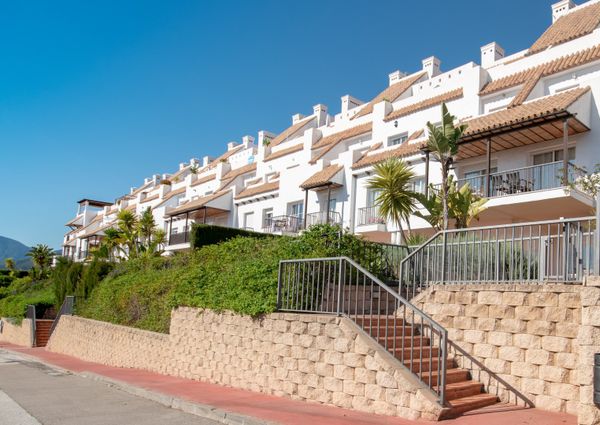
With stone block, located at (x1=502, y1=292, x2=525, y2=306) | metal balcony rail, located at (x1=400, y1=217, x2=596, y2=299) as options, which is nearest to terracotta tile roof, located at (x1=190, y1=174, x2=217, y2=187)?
metal balcony rail, located at (x1=400, y1=217, x2=596, y2=299)

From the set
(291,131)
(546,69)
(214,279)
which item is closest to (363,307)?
(214,279)

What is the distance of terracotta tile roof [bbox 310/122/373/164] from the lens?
3172 cm

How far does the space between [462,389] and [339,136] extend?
2628cm

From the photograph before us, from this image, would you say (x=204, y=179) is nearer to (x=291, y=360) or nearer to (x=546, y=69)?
(x=546, y=69)

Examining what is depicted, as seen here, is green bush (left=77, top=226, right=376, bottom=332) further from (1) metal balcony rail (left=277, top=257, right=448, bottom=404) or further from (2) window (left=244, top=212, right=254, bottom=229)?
(2) window (left=244, top=212, right=254, bottom=229)

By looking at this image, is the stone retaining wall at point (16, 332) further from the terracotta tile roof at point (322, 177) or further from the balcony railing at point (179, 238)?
the terracotta tile roof at point (322, 177)

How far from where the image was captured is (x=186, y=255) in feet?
59.4

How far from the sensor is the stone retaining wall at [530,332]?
7.62 meters

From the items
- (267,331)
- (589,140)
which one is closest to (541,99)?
(589,140)

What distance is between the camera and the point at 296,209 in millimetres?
31484

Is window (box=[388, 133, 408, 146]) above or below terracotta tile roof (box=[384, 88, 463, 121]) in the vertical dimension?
below

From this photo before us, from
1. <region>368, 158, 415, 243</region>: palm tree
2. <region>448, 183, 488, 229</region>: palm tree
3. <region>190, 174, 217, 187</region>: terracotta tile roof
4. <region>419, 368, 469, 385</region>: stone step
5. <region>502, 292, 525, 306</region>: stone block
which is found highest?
<region>190, 174, 217, 187</region>: terracotta tile roof

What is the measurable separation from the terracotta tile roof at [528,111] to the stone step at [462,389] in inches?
425

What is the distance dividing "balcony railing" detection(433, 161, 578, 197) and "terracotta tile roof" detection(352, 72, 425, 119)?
1242 cm
